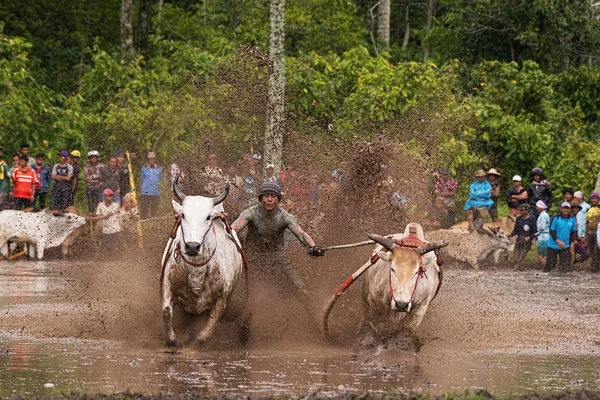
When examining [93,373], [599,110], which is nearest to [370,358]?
[93,373]

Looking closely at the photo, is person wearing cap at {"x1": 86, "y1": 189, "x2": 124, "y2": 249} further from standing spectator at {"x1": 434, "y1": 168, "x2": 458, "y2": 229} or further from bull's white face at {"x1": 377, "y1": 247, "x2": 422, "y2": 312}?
bull's white face at {"x1": 377, "y1": 247, "x2": 422, "y2": 312}

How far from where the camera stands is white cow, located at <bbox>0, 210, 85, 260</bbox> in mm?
21188

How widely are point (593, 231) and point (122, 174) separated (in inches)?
334

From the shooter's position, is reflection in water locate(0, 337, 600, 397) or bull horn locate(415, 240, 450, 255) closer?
reflection in water locate(0, 337, 600, 397)

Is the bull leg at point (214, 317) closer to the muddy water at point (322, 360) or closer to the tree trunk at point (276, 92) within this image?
the muddy water at point (322, 360)

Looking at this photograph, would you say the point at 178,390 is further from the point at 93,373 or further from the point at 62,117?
the point at 62,117

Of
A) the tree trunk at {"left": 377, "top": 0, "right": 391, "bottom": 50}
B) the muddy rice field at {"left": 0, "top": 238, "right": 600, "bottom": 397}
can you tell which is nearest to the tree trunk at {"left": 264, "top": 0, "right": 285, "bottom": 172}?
the muddy rice field at {"left": 0, "top": 238, "right": 600, "bottom": 397}

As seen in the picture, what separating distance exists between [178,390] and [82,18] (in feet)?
98.3

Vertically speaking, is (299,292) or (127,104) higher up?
(127,104)

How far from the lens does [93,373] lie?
9.80m

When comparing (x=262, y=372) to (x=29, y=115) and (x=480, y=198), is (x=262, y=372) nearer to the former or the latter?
(x=480, y=198)

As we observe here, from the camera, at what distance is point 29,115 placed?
24531 millimetres

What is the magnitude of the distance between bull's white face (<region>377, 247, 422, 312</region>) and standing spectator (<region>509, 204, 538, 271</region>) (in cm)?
1145

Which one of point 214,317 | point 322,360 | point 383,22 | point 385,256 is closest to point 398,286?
point 385,256
